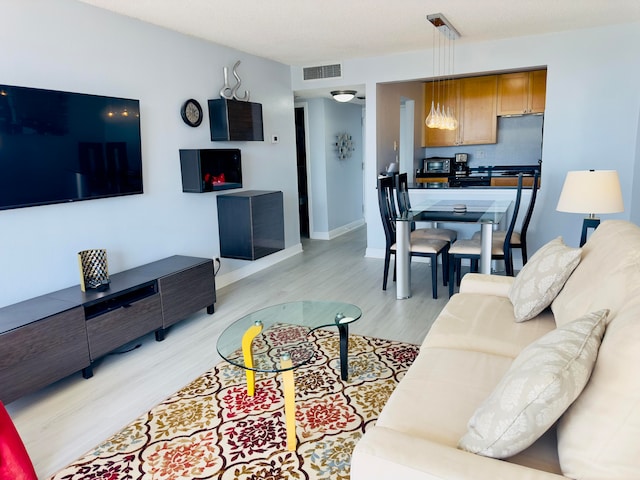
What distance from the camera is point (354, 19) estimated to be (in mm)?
3713

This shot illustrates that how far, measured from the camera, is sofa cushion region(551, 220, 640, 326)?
1.62 metres

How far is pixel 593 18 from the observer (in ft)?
12.9

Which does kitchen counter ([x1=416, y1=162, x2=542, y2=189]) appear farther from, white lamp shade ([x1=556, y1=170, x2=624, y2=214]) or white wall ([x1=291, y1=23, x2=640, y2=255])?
white lamp shade ([x1=556, y1=170, x2=624, y2=214])

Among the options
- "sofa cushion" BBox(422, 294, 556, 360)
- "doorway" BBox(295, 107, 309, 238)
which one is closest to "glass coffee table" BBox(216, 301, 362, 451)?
"sofa cushion" BBox(422, 294, 556, 360)

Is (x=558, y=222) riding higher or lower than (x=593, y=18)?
lower


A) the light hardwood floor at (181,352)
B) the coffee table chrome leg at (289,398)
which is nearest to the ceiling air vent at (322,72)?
the light hardwood floor at (181,352)

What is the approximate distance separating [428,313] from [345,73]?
311cm

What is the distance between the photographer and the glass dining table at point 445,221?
3838 mm

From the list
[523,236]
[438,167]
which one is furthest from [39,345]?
[438,167]

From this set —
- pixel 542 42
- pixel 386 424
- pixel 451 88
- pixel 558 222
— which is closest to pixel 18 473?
pixel 386 424

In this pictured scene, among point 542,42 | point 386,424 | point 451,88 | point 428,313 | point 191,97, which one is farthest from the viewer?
point 451,88

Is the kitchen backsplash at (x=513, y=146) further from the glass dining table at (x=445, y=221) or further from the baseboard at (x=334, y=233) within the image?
the glass dining table at (x=445, y=221)

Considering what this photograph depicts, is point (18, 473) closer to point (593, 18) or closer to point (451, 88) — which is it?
point (593, 18)

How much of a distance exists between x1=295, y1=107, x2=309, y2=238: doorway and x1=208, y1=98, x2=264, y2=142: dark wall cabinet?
7.38ft
